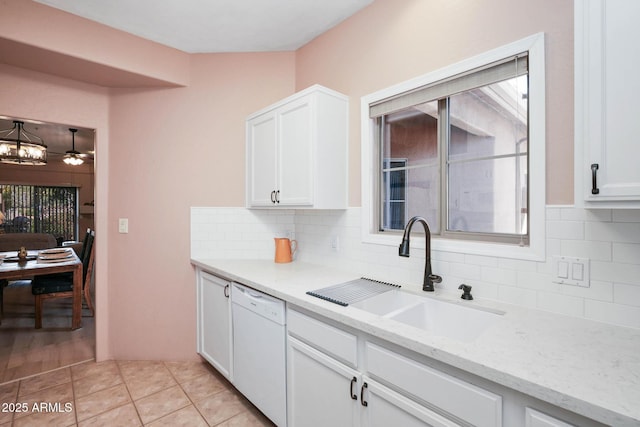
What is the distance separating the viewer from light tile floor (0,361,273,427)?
6.59 ft

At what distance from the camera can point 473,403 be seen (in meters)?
0.97

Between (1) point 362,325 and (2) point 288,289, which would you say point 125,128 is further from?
(1) point 362,325

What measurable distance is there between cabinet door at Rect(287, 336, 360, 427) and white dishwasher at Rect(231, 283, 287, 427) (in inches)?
3.2

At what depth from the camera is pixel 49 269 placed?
3.31 m

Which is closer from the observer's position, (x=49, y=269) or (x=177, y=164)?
(x=177, y=164)

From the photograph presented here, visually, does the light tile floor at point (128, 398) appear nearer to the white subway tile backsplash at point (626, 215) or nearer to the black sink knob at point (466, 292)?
the black sink knob at point (466, 292)

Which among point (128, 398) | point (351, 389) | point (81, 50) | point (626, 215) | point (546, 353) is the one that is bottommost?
point (128, 398)

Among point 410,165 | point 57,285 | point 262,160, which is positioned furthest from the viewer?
point 57,285

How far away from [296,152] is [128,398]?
209 centimetres

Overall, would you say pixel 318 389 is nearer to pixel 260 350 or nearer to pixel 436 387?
pixel 260 350

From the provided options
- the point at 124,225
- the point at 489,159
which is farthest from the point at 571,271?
the point at 124,225

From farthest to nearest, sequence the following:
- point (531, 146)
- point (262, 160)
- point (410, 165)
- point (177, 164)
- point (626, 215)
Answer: point (177, 164) → point (262, 160) → point (410, 165) → point (531, 146) → point (626, 215)

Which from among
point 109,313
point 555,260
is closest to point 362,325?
point 555,260

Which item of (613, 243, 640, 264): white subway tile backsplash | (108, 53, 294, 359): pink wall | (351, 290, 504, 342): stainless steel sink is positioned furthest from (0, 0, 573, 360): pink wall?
(613, 243, 640, 264): white subway tile backsplash
